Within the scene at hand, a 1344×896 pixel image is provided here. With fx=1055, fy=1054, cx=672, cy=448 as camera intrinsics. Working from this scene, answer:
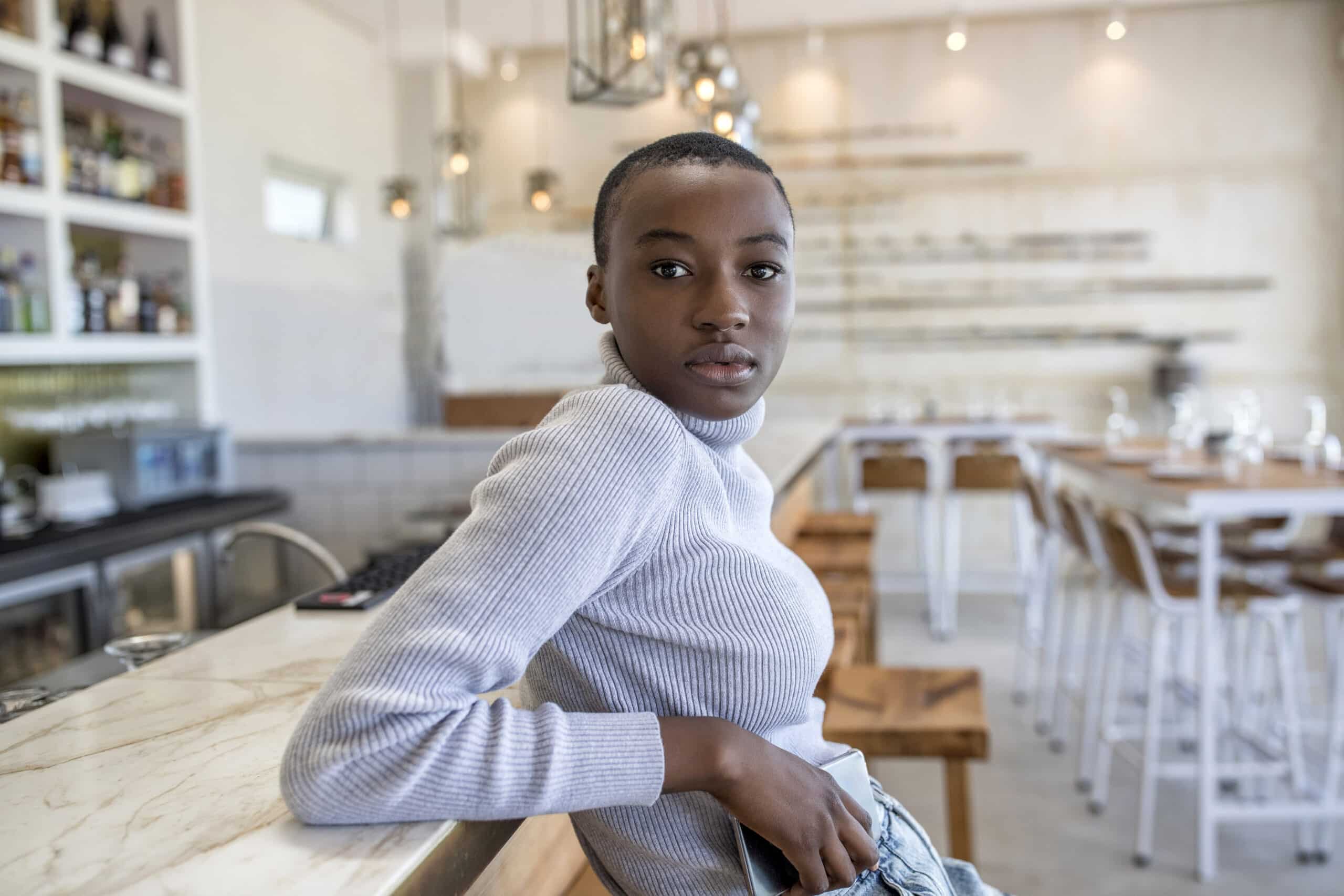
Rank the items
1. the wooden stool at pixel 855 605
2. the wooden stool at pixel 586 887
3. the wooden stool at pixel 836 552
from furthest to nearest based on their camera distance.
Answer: the wooden stool at pixel 836 552 < the wooden stool at pixel 855 605 < the wooden stool at pixel 586 887

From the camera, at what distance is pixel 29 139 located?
322 centimetres

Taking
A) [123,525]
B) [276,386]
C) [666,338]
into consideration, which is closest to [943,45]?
[276,386]

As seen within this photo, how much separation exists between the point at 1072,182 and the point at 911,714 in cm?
541

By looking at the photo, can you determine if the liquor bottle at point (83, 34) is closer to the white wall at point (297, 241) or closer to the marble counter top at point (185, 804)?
the white wall at point (297, 241)

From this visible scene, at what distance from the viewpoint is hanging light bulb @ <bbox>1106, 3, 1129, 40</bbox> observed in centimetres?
586

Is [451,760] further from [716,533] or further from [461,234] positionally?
[461,234]

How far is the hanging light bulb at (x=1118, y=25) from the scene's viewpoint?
231 inches

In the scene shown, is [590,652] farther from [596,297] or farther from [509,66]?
[509,66]

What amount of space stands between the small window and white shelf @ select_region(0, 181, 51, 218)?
6.00 ft

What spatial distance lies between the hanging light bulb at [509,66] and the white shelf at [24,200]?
13.0 ft

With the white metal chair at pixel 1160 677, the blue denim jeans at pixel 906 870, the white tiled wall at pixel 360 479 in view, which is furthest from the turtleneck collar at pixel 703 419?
the white tiled wall at pixel 360 479

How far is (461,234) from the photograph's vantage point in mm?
5066

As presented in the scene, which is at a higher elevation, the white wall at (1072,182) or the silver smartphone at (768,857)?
the white wall at (1072,182)

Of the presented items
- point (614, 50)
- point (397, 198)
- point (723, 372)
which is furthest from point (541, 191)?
point (723, 372)
